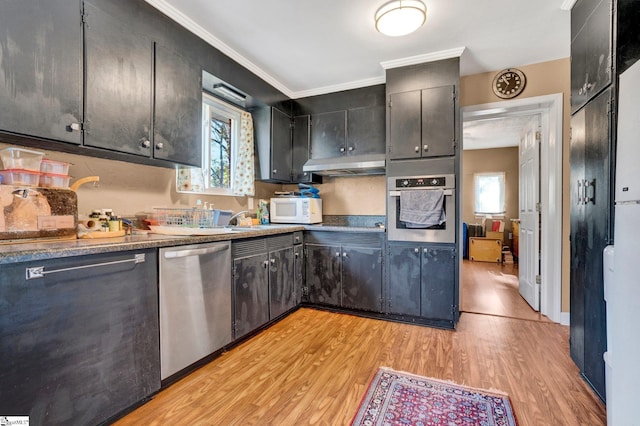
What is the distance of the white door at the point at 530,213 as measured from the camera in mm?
3180

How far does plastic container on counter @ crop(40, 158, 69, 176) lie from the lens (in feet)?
5.27

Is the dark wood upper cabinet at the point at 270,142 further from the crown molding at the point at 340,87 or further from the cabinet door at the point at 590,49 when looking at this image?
the cabinet door at the point at 590,49

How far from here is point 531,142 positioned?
339 centimetres

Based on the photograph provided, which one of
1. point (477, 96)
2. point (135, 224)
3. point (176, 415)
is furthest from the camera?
point (477, 96)

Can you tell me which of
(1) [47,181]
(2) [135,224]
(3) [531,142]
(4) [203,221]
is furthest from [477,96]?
(1) [47,181]

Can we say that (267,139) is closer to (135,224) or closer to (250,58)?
(250,58)

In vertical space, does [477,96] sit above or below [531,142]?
above

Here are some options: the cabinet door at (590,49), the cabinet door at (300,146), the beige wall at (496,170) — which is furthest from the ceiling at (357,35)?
the beige wall at (496,170)

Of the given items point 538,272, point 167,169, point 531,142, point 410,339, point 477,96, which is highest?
point 477,96

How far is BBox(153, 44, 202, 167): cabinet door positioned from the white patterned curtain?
0.85 metres

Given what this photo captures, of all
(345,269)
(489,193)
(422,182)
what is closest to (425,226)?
(422,182)

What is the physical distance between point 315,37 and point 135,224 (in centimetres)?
209

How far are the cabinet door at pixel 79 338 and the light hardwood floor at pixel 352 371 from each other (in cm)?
24

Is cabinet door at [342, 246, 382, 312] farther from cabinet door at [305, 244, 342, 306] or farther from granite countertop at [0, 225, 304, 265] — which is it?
granite countertop at [0, 225, 304, 265]
